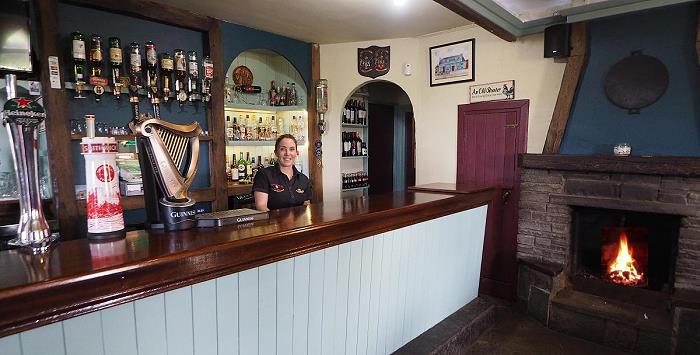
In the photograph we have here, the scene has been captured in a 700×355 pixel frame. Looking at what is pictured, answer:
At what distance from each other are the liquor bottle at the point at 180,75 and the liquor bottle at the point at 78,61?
608 millimetres

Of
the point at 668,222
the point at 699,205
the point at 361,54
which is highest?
the point at 361,54

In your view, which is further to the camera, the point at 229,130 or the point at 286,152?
the point at 229,130

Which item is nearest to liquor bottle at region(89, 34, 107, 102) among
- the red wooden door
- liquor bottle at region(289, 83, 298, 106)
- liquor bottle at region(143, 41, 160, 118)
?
liquor bottle at region(143, 41, 160, 118)

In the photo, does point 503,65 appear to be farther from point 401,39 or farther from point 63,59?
point 63,59

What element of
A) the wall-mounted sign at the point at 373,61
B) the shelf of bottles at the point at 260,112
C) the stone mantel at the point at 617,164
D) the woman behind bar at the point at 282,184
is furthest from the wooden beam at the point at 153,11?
the stone mantel at the point at 617,164

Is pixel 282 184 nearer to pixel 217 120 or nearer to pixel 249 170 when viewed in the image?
pixel 217 120

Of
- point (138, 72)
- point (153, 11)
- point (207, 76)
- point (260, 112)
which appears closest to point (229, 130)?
point (260, 112)

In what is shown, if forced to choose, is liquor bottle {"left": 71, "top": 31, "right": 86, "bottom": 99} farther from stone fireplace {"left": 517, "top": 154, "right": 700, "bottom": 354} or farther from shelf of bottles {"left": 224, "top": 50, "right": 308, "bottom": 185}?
stone fireplace {"left": 517, "top": 154, "right": 700, "bottom": 354}

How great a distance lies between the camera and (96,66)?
265 centimetres

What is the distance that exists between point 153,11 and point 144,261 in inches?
106

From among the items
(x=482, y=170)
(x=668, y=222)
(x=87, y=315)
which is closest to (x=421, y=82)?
(x=482, y=170)

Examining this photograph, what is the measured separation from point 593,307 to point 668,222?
2.76ft

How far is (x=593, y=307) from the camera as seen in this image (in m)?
2.67

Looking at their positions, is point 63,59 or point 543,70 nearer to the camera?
point 63,59
